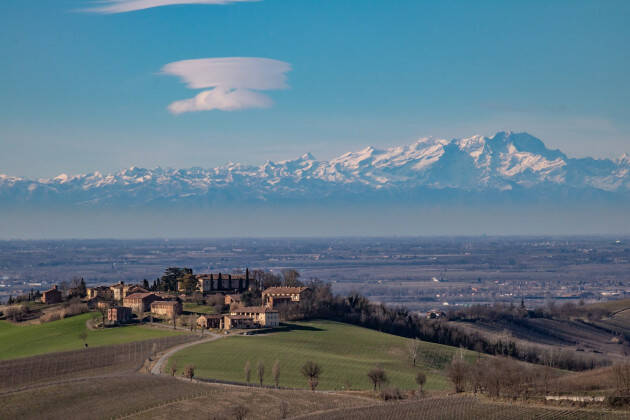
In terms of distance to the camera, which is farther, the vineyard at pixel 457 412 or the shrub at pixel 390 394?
the shrub at pixel 390 394

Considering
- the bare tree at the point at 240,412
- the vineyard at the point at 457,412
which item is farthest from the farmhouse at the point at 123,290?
the vineyard at the point at 457,412

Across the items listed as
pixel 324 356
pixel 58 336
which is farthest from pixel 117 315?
pixel 324 356

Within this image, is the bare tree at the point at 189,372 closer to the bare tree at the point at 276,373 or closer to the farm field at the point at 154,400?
the farm field at the point at 154,400

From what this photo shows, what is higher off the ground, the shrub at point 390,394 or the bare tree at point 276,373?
the bare tree at point 276,373

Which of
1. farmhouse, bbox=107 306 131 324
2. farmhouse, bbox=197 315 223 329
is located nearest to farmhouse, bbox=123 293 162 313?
farmhouse, bbox=107 306 131 324

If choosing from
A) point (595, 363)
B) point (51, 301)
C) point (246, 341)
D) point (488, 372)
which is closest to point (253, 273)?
point (51, 301)

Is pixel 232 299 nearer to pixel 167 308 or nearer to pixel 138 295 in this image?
pixel 167 308
